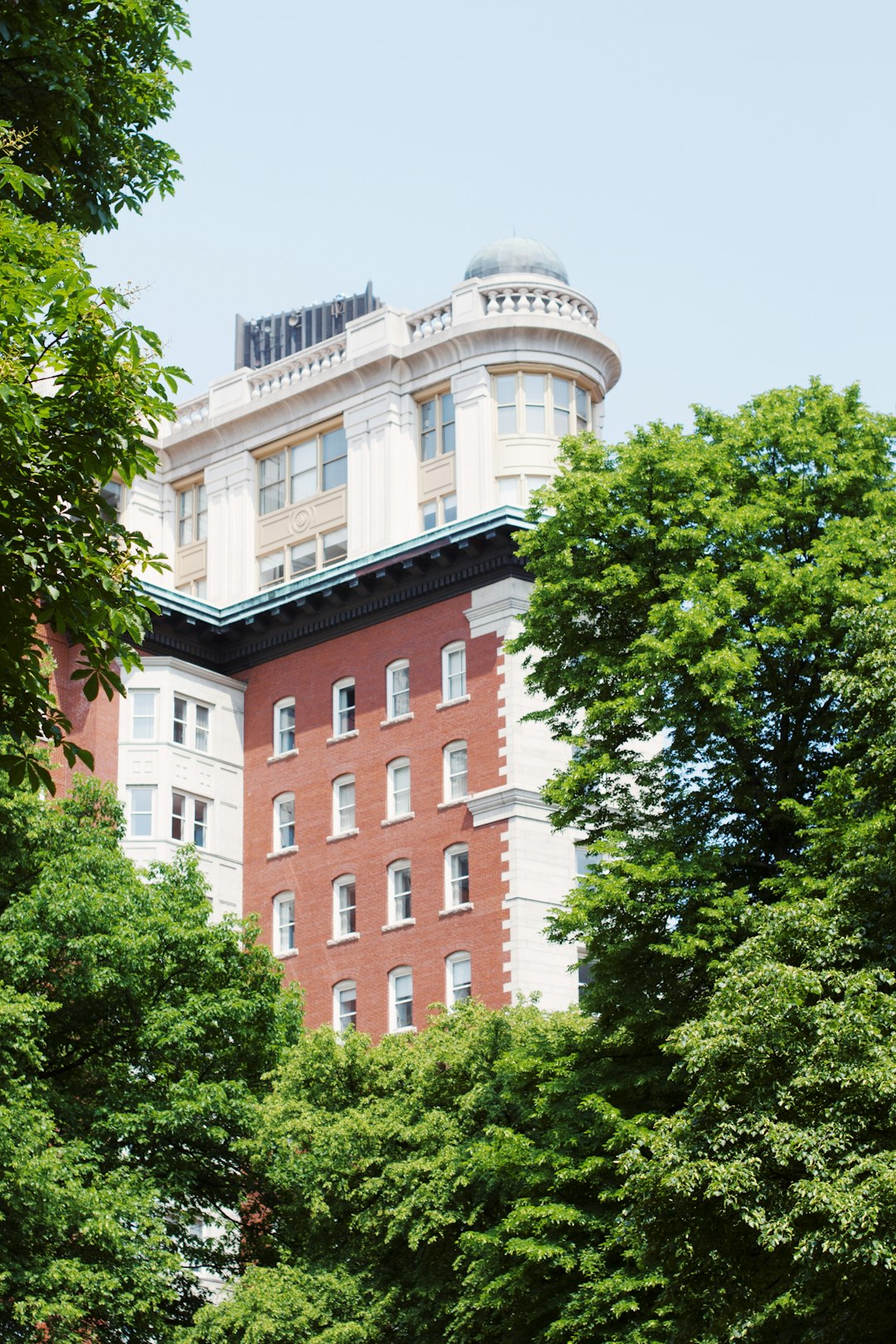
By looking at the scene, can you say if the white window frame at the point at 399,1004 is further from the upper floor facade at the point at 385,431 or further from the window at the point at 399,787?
the upper floor facade at the point at 385,431

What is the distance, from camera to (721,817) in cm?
3309

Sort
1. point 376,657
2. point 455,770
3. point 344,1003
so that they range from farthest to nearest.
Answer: point 376,657
point 344,1003
point 455,770

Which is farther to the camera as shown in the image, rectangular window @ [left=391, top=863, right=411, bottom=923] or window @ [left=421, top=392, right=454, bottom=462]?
window @ [left=421, top=392, right=454, bottom=462]

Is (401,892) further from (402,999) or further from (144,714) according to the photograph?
(144,714)

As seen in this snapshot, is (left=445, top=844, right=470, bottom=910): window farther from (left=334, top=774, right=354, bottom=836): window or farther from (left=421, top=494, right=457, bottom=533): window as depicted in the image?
(left=421, top=494, right=457, bottom=533): window

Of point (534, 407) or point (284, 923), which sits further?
point (534, 407)

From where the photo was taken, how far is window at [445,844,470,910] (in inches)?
2346

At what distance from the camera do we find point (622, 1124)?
29375mm

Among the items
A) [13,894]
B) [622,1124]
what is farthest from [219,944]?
[622,1124]

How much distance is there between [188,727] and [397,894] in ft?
32.9

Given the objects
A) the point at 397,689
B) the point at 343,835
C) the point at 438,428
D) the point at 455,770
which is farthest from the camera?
the point at 438,428

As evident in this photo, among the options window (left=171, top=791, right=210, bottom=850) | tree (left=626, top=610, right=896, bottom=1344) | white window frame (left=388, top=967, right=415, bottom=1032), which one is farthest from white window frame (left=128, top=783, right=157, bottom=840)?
tree (left=626, top=610, right=896, bottom=1344)

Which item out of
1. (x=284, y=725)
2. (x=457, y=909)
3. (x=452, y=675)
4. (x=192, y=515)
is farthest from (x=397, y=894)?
(x=192, y=515)

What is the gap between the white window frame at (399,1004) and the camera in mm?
59438
